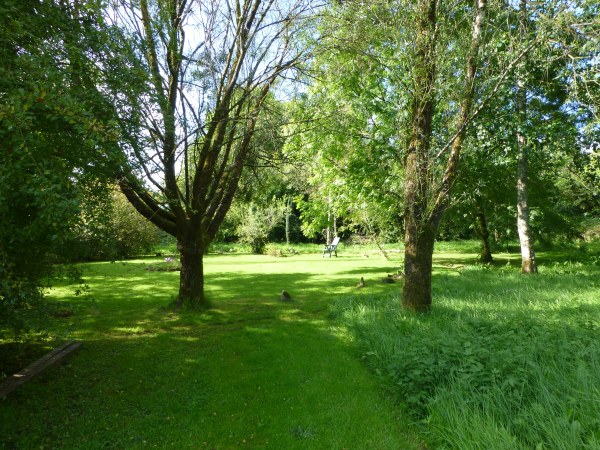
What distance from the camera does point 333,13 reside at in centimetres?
817

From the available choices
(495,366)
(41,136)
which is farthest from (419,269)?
(41,136)

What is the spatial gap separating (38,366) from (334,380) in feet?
12.2

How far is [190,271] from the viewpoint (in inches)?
329

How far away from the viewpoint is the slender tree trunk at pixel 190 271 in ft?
27.2

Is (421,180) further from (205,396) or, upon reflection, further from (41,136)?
(41,136)

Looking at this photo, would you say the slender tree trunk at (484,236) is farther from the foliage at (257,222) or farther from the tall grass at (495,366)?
the foliage at (257,222)

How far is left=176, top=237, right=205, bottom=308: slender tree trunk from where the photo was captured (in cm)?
830

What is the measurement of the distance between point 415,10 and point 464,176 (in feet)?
23.0

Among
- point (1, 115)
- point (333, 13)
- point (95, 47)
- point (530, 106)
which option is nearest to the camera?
point (1, 115)

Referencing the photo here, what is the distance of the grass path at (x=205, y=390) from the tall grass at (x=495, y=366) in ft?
1.11

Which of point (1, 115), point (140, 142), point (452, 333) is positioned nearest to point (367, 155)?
point (452, 333)

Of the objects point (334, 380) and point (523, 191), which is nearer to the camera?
point (334, 380)

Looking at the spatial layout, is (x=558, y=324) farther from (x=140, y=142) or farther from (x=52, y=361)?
(x=52, y=361)

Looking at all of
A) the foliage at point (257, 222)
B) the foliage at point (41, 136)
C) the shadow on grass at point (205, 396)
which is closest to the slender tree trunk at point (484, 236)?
the shadow on grass at point (205, 396)
